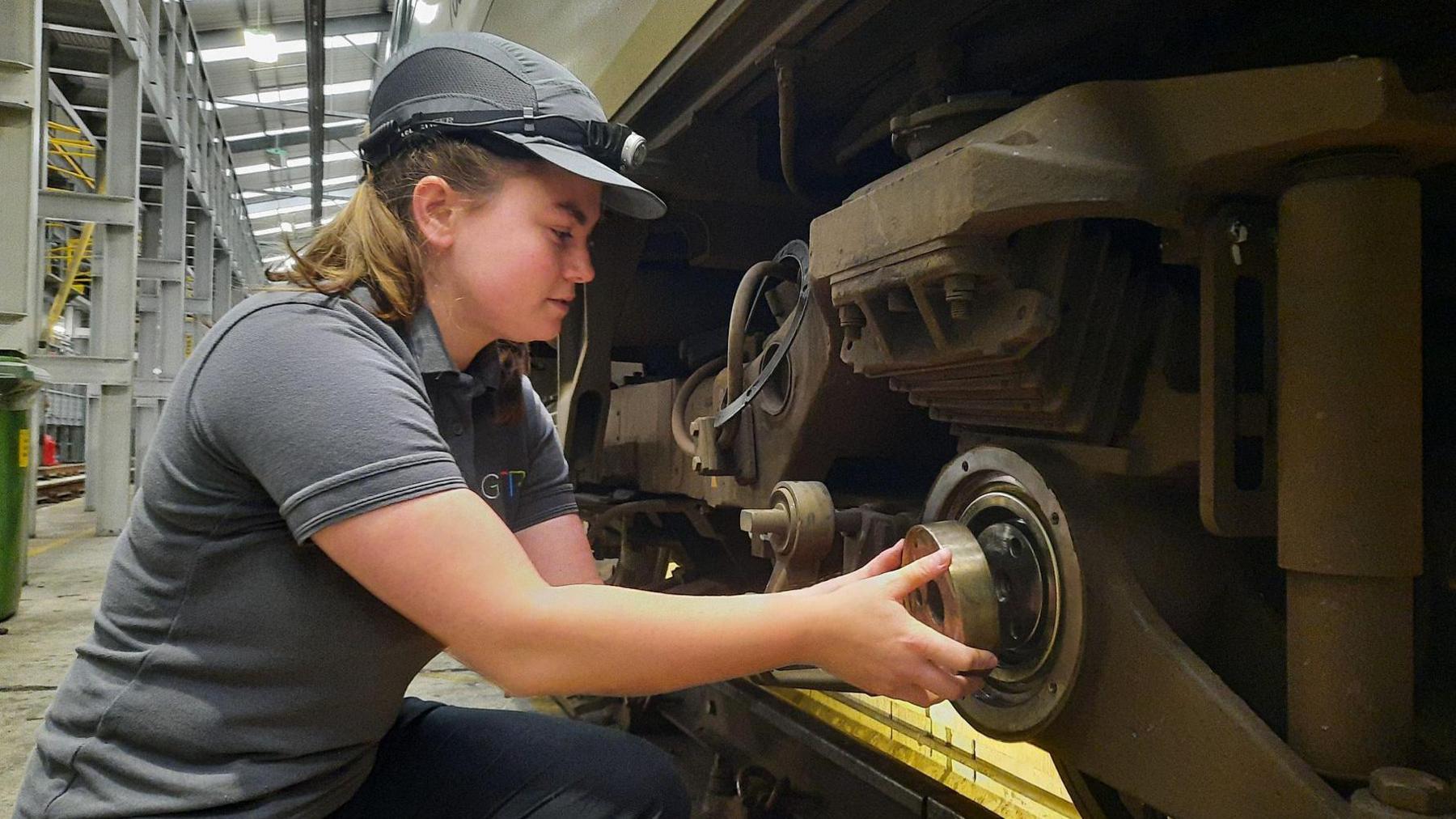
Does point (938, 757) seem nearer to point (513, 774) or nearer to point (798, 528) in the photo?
point (798, 528)

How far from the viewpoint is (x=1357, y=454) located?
0.98m

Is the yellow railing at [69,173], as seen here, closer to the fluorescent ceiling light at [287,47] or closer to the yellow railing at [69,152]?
the yellow railing at [69,152]

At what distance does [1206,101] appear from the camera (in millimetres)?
1057

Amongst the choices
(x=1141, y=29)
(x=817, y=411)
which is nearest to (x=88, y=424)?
(x=817, y=411)

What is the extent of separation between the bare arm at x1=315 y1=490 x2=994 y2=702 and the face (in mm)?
346

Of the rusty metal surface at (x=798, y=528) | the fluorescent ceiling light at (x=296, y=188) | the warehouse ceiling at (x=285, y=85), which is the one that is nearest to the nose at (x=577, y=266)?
the rusty metal surface at (x=798, y=528)

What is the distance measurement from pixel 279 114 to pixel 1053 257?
59.1ft

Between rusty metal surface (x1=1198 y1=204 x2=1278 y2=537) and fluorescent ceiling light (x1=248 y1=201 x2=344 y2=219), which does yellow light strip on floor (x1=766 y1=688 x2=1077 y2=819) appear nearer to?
rusty metal surface (x1=1198 y1=204 x2=1278 y2=537)

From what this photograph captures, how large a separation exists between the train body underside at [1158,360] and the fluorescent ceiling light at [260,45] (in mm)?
11350

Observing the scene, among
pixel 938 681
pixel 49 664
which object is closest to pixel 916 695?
pixel 938 681

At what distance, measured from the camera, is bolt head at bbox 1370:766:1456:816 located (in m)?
0.90

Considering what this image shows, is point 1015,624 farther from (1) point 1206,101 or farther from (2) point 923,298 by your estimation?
(1) point 1206,101

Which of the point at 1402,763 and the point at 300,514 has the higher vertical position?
the point at 300,514

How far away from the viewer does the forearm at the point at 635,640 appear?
1020 mm
